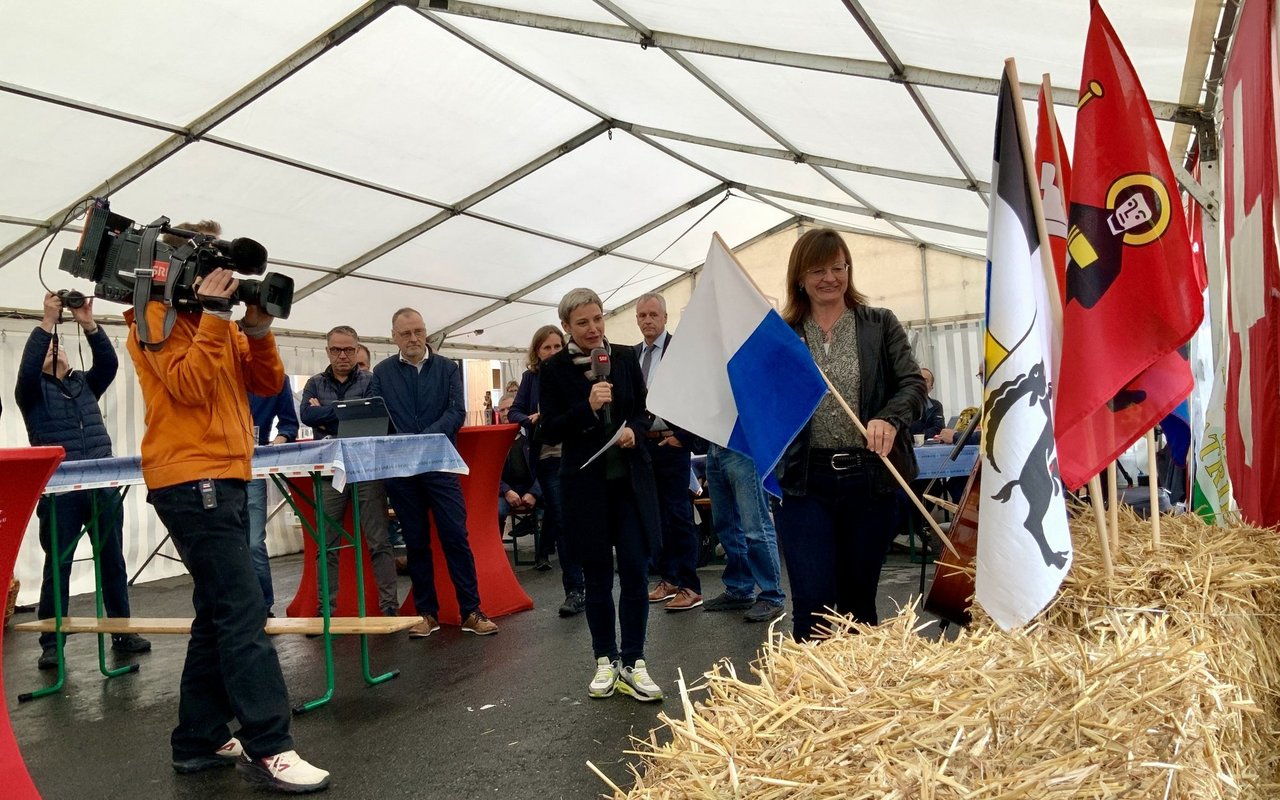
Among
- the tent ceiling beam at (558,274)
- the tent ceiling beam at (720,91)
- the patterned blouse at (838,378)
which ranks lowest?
the patterned blouse at (838,378)

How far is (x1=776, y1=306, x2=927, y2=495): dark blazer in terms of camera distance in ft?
9.91

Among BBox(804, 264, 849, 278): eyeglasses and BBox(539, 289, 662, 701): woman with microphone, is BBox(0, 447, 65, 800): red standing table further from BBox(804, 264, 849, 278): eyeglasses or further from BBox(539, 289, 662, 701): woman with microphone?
BBox(804, 264, 849, 278): eyeglasses

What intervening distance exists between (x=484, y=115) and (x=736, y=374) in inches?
258

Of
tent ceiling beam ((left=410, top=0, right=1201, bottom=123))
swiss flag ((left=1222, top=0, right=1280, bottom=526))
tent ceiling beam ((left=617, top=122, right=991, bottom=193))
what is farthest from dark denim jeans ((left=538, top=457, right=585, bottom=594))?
tent ceiling beam ((left=617, top=122, right=991, bottom=193))

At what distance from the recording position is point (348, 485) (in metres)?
5.98

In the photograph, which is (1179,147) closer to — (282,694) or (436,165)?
(282,694)

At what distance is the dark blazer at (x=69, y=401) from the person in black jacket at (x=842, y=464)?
4553 mm

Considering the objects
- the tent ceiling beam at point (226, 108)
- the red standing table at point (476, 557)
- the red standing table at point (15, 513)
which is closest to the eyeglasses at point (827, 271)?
the red standing table at point (15, 513)

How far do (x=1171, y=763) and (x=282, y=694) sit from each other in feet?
9.72

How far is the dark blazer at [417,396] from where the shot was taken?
6074 millimetres

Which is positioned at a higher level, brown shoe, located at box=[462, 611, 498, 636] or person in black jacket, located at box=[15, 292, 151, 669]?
person in black jacket, located at box=[15, 292, 151, 669]

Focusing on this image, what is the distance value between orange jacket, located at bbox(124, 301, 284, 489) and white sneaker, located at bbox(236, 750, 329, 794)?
3.30ft

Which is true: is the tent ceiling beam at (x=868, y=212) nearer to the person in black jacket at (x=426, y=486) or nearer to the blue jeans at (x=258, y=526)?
the person in black jacket at (x=426, y=486)

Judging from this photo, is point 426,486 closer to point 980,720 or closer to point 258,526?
point 258,526
